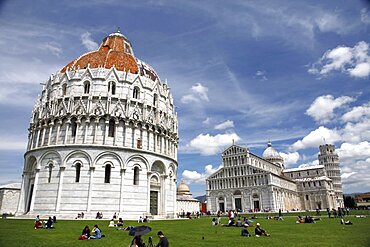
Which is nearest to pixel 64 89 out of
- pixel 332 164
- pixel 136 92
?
pixel 136 92

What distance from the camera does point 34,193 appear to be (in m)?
32.0

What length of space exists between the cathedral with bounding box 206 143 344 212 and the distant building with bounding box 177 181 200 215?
200 inches

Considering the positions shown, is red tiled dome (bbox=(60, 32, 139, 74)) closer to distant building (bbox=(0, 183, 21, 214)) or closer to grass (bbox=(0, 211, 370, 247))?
grass (bbox=(0, 211, 370, 247))

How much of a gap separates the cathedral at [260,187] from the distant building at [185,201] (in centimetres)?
507

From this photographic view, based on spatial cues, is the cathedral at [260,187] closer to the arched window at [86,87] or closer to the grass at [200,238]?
the arched window at [86,87]

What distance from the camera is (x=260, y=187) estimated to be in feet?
266

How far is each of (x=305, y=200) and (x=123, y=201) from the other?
301ft

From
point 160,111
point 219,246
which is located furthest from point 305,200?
point 219,246

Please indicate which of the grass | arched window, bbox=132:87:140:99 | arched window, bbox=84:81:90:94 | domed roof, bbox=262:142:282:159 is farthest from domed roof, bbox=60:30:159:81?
domed roof, bbox=262:142:282:159

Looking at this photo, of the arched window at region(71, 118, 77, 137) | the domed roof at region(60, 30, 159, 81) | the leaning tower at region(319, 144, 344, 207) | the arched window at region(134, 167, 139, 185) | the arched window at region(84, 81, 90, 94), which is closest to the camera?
the arched window at region(71, 118, 77, 137)

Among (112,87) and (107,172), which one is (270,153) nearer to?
(112,87)

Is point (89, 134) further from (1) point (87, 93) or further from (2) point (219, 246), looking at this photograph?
(2) point (219, 246)

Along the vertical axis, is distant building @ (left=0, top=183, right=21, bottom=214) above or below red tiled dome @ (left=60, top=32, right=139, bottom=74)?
below

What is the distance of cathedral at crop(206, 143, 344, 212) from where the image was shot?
8125 centimetres
